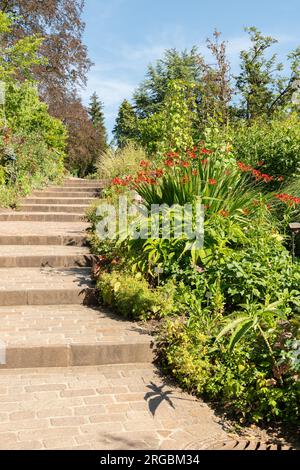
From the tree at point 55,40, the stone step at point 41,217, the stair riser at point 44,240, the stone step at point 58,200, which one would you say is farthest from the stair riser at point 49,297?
the tree at point 55,40

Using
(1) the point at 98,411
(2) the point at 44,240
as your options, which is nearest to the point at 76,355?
(1) the point at 98,411

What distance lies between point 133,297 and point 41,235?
10.4 ft

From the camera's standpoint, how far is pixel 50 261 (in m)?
6.14

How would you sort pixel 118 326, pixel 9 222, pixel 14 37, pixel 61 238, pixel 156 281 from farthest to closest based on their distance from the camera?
pixel 14 37 < pixel 9 222 < pixel 61 238 < pixel 156 281 < pixel 118 326

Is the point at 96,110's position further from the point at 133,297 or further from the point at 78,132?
the point at 133,297

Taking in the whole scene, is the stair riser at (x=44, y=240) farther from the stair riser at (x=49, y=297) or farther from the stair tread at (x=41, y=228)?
the stair riser at (x=49, y=297)

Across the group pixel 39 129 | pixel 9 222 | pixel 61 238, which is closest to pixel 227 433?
pixel 61 238

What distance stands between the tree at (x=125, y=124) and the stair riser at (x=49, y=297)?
20.0m

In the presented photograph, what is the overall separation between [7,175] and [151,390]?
8.15m

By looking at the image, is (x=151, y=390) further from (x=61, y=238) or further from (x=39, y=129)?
(x=39, y=129)

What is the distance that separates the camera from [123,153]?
1286 cm

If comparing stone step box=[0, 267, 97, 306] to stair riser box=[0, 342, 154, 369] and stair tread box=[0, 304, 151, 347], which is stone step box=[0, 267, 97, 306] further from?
stair riser box=[0, 342, 154, 369]

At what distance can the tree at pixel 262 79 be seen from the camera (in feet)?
76.9

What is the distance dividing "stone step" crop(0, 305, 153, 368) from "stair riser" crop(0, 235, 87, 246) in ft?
8.52
